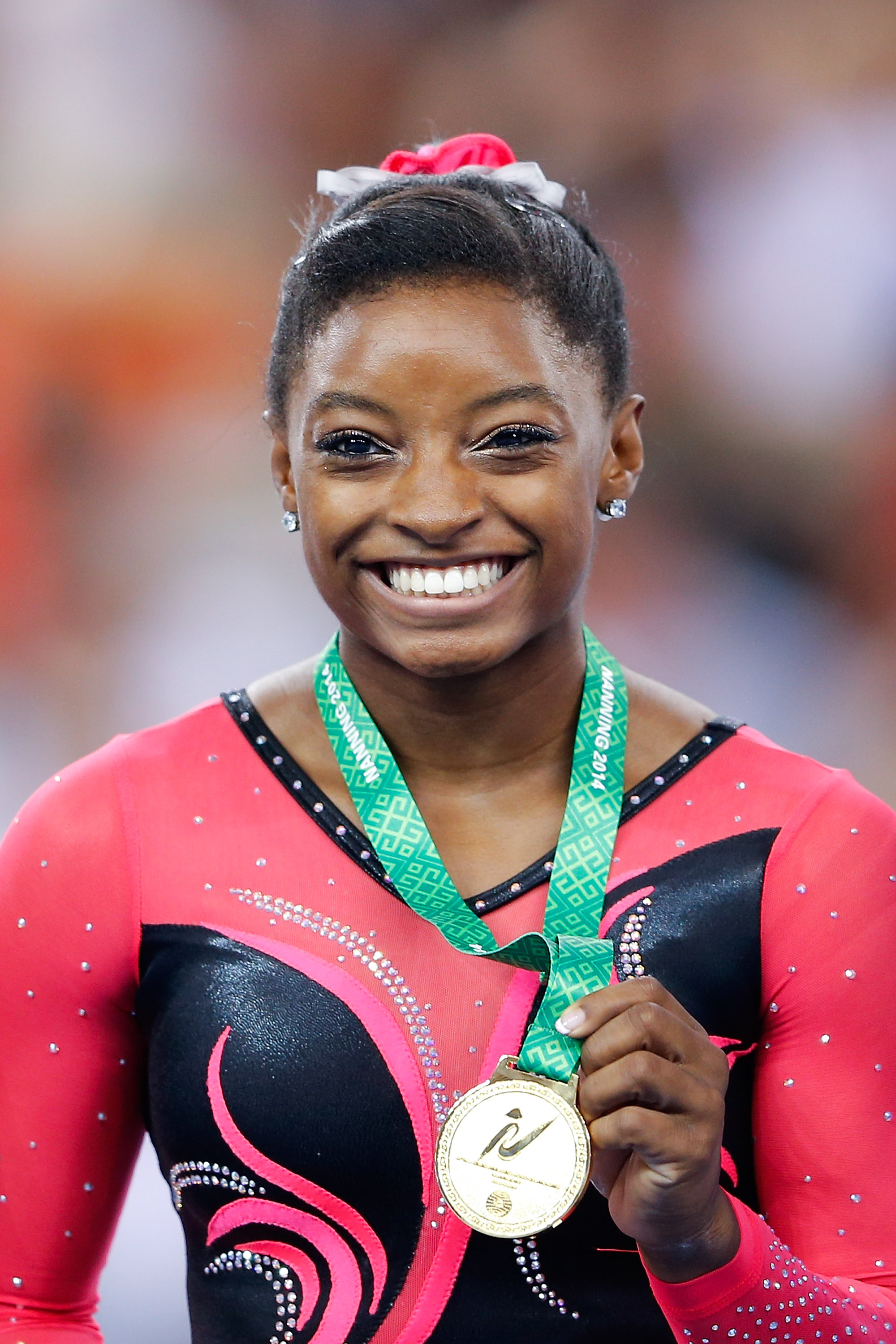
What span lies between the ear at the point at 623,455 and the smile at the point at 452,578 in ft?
0.72

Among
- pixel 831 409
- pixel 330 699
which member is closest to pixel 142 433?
pixel 831 409

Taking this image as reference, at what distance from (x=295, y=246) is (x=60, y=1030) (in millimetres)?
2639

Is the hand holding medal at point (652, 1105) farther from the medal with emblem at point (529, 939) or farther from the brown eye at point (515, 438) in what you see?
the brown eye at point (515, 438)

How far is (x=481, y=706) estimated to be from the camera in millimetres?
1766

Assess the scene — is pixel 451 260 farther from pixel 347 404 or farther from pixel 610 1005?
pixel 610 1005

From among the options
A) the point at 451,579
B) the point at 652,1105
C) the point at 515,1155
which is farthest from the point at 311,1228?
the point at 451,579

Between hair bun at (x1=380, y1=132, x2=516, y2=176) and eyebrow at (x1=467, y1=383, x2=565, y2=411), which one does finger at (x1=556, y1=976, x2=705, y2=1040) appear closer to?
eyebrow at (x1=467, y1=383, x2=565, y2=411)

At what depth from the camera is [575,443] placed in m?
1.66

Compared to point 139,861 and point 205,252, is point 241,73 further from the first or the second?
point 139,861

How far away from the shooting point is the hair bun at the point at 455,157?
1.83 m

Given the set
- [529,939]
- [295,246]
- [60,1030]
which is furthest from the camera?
[295,246]

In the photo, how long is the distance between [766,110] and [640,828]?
2685mm

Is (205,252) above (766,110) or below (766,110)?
below

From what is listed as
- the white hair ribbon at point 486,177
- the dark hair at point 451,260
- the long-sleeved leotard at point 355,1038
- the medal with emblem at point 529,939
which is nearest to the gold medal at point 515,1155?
the medal with emblem at point 529,939
